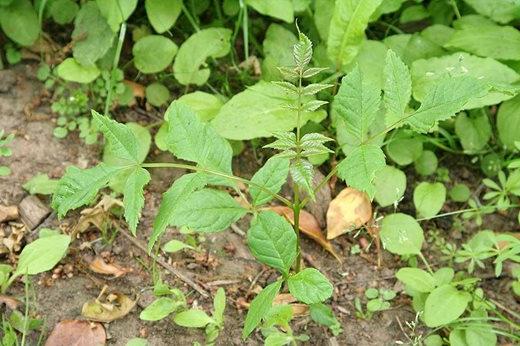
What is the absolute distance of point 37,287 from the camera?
87.6 inches

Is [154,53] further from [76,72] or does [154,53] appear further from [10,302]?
[10,302]

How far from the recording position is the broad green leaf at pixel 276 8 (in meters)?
2.59

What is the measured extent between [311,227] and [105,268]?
770 millimetres

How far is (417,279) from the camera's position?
220 centimetres

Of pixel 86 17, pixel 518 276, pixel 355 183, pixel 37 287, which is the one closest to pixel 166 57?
pixel 86 17

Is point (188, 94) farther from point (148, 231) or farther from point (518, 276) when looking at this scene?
point (518, 276)

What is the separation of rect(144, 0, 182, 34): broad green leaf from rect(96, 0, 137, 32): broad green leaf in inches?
4.6

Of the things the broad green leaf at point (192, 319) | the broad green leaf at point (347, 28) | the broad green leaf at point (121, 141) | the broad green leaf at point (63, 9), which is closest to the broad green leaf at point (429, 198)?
the broad green leaf at point (347, 28)

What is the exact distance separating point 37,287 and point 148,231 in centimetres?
44

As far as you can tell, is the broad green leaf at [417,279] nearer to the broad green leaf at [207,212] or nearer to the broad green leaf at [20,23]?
the broad green leaf at [207,212]

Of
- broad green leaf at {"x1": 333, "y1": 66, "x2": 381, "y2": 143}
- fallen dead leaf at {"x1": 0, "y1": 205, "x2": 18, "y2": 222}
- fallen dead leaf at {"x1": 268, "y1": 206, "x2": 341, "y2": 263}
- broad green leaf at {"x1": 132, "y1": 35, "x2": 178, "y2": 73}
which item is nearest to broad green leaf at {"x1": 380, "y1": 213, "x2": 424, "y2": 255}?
fallen dead leaf at {"x1": 268, "y1": 206, "x2": 341, "y2": 263}

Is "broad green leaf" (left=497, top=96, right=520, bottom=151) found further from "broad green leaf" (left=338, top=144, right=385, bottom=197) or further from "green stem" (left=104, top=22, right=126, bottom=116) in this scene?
"green stem" (left=104, top=22, right=126, bottom=116)

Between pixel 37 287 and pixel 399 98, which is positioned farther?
pixel 37 287

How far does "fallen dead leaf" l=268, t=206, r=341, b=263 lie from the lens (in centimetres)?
242
